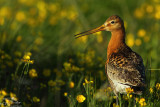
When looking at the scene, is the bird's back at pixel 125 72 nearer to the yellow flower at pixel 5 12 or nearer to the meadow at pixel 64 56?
the meadow at pixel 64 56

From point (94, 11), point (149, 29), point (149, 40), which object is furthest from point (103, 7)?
point (149, 40)

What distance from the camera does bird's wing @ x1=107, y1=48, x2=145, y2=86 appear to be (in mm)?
5012

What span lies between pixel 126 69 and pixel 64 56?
2298 mm

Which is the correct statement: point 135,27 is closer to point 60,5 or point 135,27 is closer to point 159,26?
point 159,26

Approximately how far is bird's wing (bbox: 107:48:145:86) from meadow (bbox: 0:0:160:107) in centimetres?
23

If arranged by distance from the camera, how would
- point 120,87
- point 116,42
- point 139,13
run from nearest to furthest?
point 120,87, point 116,42, point 139,13

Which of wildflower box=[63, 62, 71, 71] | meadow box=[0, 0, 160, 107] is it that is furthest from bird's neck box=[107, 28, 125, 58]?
wildflower box=[63, 62, 71, 71]

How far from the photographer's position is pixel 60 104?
569 centimetres

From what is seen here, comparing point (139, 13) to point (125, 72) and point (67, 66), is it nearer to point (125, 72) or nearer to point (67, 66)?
point (67, 66)

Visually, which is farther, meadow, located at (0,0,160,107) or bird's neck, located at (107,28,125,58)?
bird's neck, located at (107,28,125,58)

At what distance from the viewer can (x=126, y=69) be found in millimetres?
5184

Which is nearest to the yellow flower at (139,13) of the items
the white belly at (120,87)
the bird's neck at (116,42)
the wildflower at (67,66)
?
the bird's neck at (116,42)

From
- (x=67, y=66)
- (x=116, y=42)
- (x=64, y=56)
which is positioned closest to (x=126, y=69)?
(x=116, y=42)

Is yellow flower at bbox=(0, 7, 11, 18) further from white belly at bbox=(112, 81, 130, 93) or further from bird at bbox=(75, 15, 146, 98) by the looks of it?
white belly at bbox=(112, 81, 130, 93)
